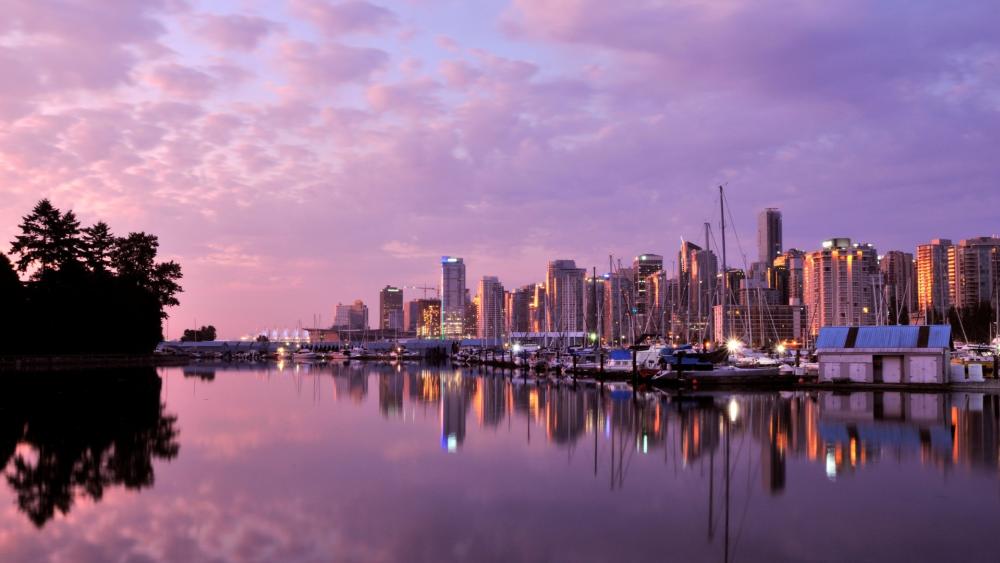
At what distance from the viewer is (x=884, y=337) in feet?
210

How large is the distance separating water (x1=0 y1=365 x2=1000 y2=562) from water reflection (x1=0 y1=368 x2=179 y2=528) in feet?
0.45

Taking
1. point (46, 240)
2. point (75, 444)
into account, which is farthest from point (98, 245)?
point (75, 444)

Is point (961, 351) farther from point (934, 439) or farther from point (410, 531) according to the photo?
point (410, 531)

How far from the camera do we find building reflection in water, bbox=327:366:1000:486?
2930 cm

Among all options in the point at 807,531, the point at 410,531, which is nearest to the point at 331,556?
the point at 410,531

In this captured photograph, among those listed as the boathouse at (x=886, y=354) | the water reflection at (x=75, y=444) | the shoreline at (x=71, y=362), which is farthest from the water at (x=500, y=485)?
the shoreline at (x=71, y=362)

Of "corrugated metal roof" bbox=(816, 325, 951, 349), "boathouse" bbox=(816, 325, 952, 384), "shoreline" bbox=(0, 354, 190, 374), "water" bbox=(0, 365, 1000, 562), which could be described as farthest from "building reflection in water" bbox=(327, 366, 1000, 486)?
"shoreline" bbox=(0, 354, 190, 374)

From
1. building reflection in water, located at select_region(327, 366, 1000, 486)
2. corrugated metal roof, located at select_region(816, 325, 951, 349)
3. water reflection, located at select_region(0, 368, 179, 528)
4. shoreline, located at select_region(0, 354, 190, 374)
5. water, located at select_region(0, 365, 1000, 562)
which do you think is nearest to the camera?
water, located at select_region(0, 365, 1000, 562)

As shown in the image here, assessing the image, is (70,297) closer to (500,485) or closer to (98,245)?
(98,245)

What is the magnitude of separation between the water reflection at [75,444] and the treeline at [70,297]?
136ft

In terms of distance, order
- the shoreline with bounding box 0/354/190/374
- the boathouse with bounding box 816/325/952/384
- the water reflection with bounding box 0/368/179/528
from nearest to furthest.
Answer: the water reflection with bounding box 0/368/179/528 → the boathouse with bounding box 816/325/952/384 → the shoreline with bounding box 0/354/190/374

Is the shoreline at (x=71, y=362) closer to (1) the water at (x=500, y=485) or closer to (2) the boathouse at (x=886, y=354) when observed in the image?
(1) the water at (x=500, y=485)

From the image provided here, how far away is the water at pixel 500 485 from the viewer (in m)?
17.3

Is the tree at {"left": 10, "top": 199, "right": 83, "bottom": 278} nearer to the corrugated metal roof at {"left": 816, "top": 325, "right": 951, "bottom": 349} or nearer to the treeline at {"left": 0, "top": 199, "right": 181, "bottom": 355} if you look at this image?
the treeline at {"left": 0, "top": 199, "right": 181, "bottom": 355}
